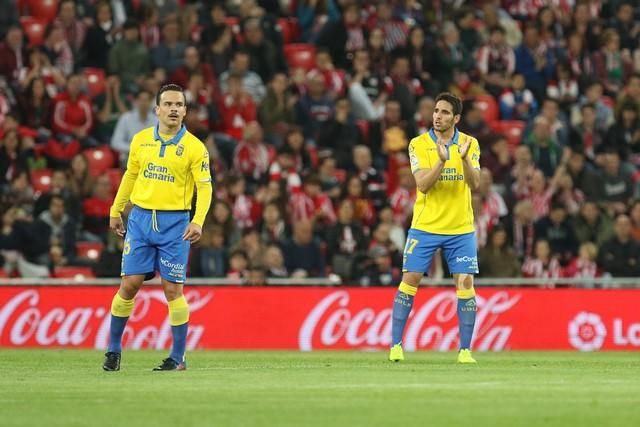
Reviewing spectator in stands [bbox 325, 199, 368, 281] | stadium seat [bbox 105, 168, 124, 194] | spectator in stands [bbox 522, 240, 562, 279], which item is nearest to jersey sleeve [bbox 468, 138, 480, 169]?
spectator in stands [bbox 325, 199, 368, 281]

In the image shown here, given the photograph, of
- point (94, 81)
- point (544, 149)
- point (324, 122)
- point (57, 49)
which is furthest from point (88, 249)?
point (544, 149)

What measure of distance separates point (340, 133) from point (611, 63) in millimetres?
6650

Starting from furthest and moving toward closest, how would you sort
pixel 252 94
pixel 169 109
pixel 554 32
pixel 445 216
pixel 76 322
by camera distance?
pixel 554 32 < pixel 252 94 < pixel 76 322 < pixel 445 216 < pixel 169 109

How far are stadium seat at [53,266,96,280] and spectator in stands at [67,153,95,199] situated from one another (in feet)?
5.14

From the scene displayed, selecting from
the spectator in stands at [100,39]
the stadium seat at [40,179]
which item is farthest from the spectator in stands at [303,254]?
the spectator in stands at [100,39]

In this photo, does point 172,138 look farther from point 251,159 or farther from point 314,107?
point 314,107

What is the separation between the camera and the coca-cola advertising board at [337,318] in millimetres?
21000

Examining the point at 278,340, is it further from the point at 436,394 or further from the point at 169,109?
the point at 436,394

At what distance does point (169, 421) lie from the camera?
8953mm

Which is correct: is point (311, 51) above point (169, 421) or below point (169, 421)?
above

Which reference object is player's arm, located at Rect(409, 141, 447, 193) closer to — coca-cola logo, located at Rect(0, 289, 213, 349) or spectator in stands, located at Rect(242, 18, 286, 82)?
coca-cola logo, located at Rect(0, 289, 213, 349)

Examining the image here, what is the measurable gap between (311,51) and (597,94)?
212 inches

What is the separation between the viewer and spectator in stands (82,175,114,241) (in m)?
23.2

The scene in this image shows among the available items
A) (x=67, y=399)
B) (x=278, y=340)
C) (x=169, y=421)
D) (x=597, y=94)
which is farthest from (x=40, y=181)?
(x=169, y=421)
